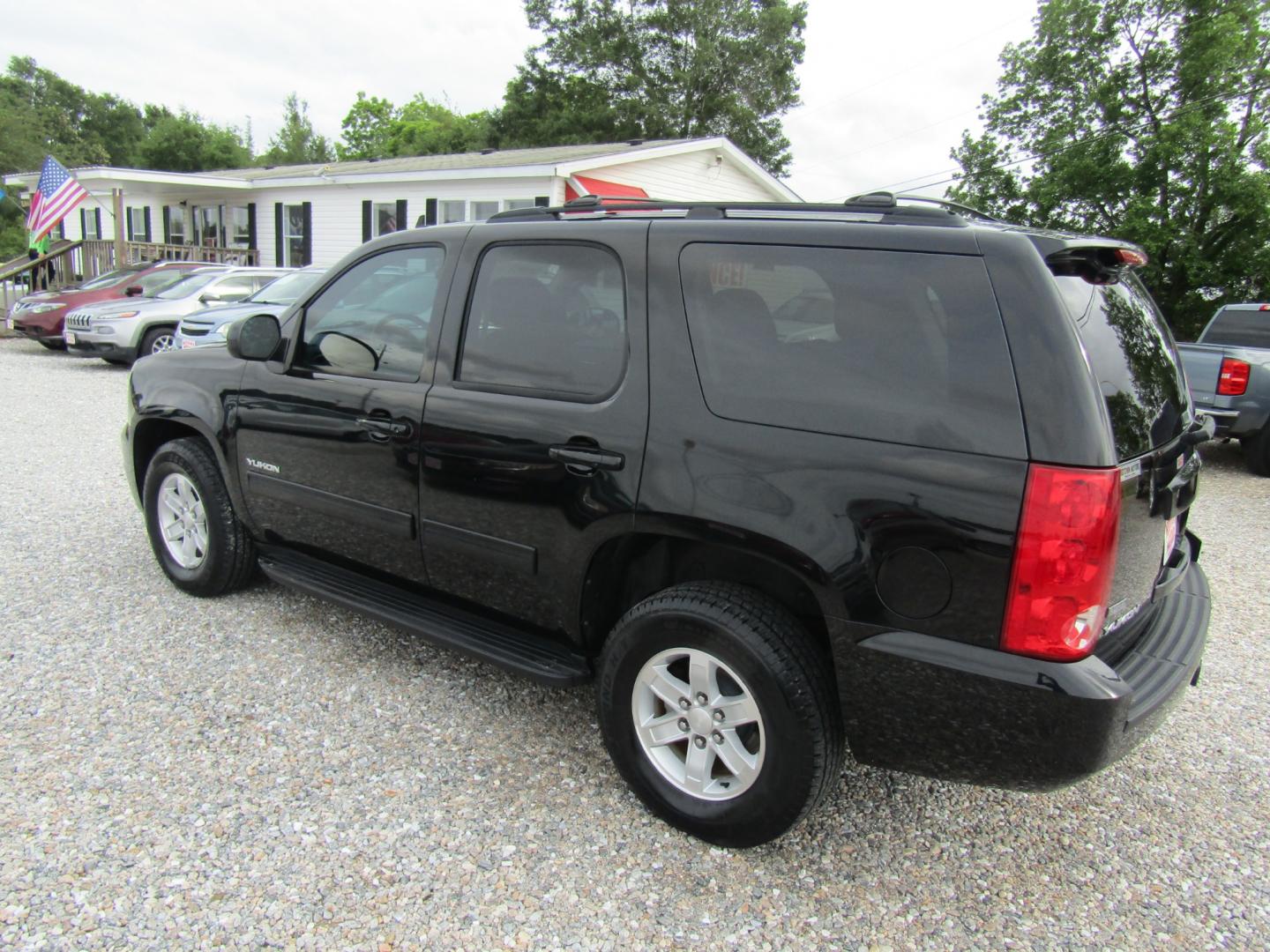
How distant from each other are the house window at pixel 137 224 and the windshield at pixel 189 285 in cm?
→ 1739

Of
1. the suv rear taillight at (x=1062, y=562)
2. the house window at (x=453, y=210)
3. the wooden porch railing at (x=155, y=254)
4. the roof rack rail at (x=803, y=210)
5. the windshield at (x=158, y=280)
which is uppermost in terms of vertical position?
the house window at (x=453, y=210)

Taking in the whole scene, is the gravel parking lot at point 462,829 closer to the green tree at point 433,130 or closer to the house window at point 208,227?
the house window at point 208,227

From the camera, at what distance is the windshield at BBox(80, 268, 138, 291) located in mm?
14227

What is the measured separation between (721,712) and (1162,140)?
21432 millimetres

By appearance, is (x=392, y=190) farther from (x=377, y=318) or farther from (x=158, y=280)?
(x=377, y=318)

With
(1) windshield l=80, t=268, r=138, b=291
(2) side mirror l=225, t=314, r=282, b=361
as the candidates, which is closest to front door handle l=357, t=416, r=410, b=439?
(2) side mirror l=225, t=314, r=282, b=361

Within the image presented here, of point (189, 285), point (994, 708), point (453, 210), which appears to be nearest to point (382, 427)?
point (994, 708)

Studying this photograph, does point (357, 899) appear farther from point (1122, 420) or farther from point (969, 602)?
point (1122, 420)

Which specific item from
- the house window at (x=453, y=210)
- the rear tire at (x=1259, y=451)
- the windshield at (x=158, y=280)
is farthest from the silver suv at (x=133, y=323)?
the rear tire at (x=1259, y=451)

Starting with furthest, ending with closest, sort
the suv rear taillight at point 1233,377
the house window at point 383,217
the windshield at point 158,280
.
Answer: the house window at point 383,217 → the windshield at point 158,280 → the suv rear taillight at point 1233,377

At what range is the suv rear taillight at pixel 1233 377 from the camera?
8109mm

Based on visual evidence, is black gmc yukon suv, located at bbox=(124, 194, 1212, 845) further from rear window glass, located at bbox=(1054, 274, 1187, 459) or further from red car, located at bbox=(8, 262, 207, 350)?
red car, located at bbox=(8, 262, 207, 350)

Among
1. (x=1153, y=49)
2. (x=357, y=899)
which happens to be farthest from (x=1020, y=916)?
(x=1153, y=49)

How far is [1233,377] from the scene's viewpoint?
26.8ft
